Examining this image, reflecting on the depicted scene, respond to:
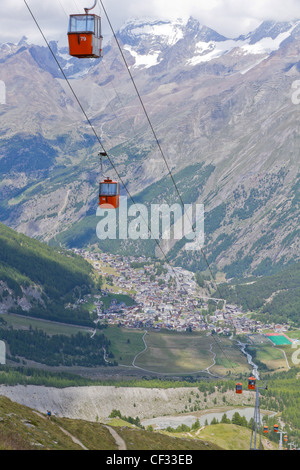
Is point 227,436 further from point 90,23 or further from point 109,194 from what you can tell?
point 90,23

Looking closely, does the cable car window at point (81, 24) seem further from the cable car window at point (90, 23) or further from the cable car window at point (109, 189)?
the cable car window at point (109, 189)

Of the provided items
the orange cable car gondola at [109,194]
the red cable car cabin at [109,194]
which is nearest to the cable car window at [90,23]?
the orange cable car gondola at [109,194]
